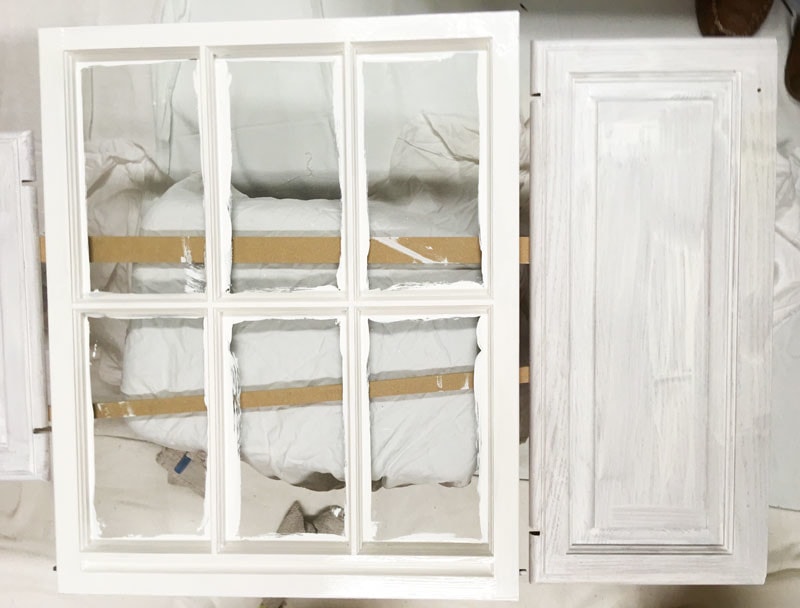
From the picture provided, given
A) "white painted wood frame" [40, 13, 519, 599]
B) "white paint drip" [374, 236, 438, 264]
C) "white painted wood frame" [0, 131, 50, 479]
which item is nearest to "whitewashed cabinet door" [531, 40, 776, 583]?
"white painted wood frame" [40, 13, 519, 599]

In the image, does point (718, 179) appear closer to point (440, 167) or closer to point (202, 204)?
point (440, 167)

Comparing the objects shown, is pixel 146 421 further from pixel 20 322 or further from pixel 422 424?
pixel 422 424

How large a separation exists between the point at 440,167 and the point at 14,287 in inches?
32.0

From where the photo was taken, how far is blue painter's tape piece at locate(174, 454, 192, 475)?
1.19 metres

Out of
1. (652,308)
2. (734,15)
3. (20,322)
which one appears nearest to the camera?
(652,308)

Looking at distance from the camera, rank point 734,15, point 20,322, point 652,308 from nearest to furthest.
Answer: point 652,308
point 20,322
point 734,15

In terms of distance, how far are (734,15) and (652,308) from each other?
688mm

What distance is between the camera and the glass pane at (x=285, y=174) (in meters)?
1.09

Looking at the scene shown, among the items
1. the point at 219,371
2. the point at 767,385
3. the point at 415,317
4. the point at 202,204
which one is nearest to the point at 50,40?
the point at 202,204

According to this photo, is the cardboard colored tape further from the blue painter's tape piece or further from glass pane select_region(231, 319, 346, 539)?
the blue painter's tape piece

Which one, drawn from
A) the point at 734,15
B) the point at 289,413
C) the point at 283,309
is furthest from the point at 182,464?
the point at 734,15

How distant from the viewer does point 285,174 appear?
1167mm

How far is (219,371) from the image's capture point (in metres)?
1.10

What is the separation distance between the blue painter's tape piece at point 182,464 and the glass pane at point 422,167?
495mm
